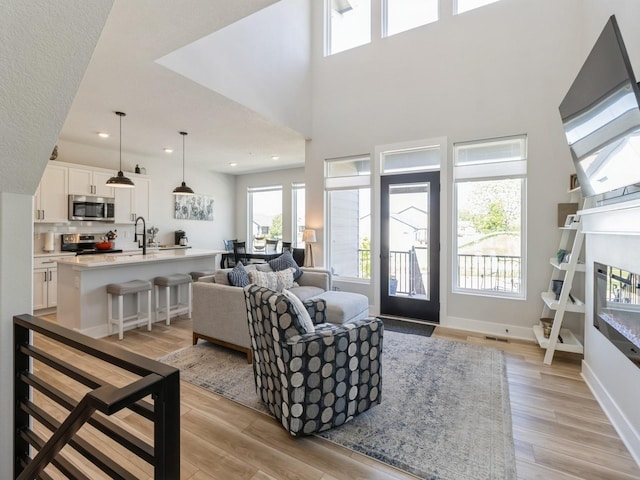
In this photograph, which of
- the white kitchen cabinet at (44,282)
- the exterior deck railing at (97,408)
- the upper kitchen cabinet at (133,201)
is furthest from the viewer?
the upper kitchen cabinet at (133,201)

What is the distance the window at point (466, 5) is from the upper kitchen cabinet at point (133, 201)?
619 centimetres

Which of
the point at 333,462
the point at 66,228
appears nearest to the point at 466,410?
the point at 333,462

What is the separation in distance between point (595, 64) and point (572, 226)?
1705mm

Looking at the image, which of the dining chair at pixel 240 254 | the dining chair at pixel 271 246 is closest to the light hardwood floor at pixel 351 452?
the dining chair at pixel 240 254

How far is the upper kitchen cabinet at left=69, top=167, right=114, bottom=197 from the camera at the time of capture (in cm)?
528

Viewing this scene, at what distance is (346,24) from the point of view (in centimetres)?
526

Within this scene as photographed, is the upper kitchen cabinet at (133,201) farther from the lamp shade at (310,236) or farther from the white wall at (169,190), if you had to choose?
the lamp shade at (310,236)

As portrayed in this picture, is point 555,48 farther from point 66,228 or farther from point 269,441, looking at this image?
point 66,228

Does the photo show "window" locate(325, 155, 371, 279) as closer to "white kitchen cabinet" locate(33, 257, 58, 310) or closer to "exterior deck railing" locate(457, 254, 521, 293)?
"exterior deck railing" locate(457, 254, 521, 293)

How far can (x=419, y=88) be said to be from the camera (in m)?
4.47

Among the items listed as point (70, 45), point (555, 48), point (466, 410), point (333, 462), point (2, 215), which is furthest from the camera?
point (555, 48)

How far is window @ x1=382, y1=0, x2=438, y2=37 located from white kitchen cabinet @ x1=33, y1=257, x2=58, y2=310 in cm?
630

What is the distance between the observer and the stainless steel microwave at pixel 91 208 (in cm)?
525

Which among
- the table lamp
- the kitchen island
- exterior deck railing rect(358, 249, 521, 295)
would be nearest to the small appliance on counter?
the kitchen island
